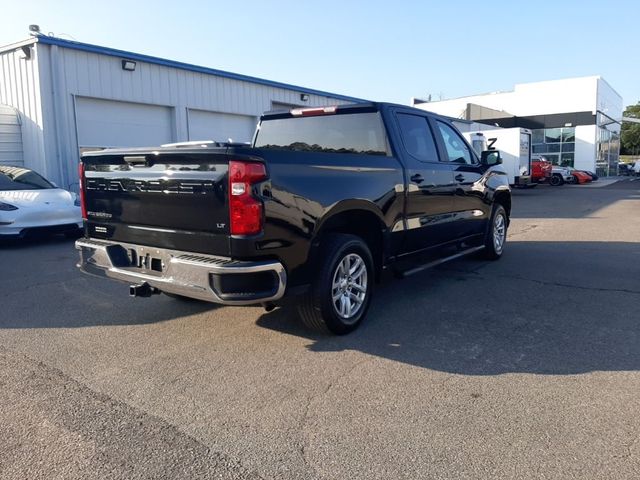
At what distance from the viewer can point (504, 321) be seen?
5.09 metres

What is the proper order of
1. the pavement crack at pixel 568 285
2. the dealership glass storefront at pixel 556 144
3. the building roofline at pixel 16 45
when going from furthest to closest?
the dealership glass storefront at pixel 556 144 → the building roofline at pixel 16 45 → the pavement crack at pixel 568 285

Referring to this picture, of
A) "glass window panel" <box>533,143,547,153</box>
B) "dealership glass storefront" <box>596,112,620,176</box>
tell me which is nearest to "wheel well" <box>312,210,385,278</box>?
"dealership glass storefront" <box>596,112,620,176</box>

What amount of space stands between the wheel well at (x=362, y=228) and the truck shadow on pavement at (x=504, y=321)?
635mm

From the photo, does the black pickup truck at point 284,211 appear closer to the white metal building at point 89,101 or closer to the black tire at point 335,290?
the black tire at point 335,290

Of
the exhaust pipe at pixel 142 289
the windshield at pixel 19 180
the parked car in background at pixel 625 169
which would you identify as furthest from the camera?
the parked car in background at pixel 625 169

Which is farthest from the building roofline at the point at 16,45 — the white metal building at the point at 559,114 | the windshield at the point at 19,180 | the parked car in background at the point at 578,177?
the white metal building at the point at 559,114

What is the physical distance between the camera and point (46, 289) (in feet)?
21.2

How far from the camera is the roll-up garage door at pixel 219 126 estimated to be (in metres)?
16.8

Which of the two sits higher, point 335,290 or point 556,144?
point 556,144

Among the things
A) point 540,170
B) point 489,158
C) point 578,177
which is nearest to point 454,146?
point 489,158

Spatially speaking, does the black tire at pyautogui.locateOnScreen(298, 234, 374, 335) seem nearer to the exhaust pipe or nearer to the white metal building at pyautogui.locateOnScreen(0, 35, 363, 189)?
the exhaust pipe

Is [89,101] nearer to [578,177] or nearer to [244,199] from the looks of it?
[244,199]

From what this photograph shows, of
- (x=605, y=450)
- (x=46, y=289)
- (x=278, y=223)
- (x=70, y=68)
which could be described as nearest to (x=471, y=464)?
(x=605, y=450)

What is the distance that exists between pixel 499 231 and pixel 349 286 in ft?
13.9
